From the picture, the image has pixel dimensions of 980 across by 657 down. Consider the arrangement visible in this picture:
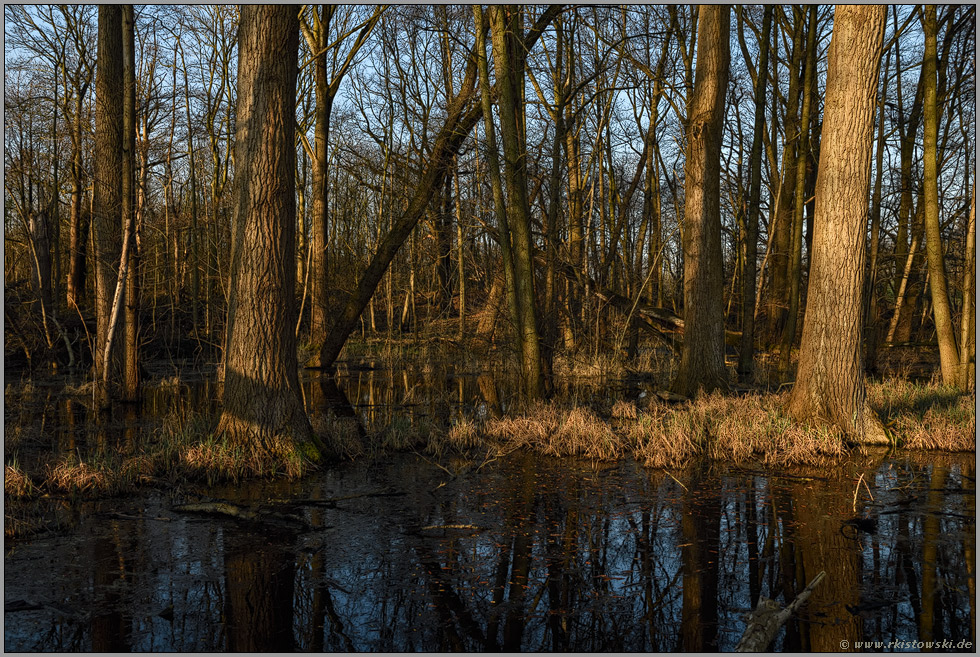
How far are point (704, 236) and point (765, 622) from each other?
28.8ft

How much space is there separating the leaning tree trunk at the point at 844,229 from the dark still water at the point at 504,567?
5.00ft

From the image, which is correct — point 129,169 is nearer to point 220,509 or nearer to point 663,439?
point 220,509

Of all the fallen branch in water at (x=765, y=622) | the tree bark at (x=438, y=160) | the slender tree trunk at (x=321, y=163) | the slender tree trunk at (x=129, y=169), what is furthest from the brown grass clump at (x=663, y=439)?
the slender tree trunk at (x=321, y=163)

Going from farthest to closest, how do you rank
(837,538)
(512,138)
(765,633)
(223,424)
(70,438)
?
(512,138)
(70,438)
(223,424)
(837,538)
(765,633)

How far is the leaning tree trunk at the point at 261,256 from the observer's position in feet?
24.9

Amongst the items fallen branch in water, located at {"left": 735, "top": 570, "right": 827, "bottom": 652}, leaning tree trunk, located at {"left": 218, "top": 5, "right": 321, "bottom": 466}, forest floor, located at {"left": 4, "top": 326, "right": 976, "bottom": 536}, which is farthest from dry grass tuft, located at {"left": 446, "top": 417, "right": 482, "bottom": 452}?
fallen branch in water, located at {"left": 735, "top": 570, "right": 827, "bottom": 652}

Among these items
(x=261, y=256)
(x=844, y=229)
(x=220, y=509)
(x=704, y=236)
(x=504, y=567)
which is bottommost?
(x=504, y=567)

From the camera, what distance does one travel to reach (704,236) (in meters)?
11.8

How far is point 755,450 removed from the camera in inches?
336

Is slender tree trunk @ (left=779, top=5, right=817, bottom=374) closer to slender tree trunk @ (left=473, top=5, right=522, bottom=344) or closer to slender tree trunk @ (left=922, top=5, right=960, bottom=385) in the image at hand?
slender tree trunk @ (left=922, top=5, right=960, bottom=385)

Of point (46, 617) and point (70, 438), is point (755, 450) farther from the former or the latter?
point (70, 438)

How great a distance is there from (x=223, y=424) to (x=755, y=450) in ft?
20.0

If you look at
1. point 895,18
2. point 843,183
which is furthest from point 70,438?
point 895,18

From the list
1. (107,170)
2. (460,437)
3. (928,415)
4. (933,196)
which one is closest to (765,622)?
(460,437)
